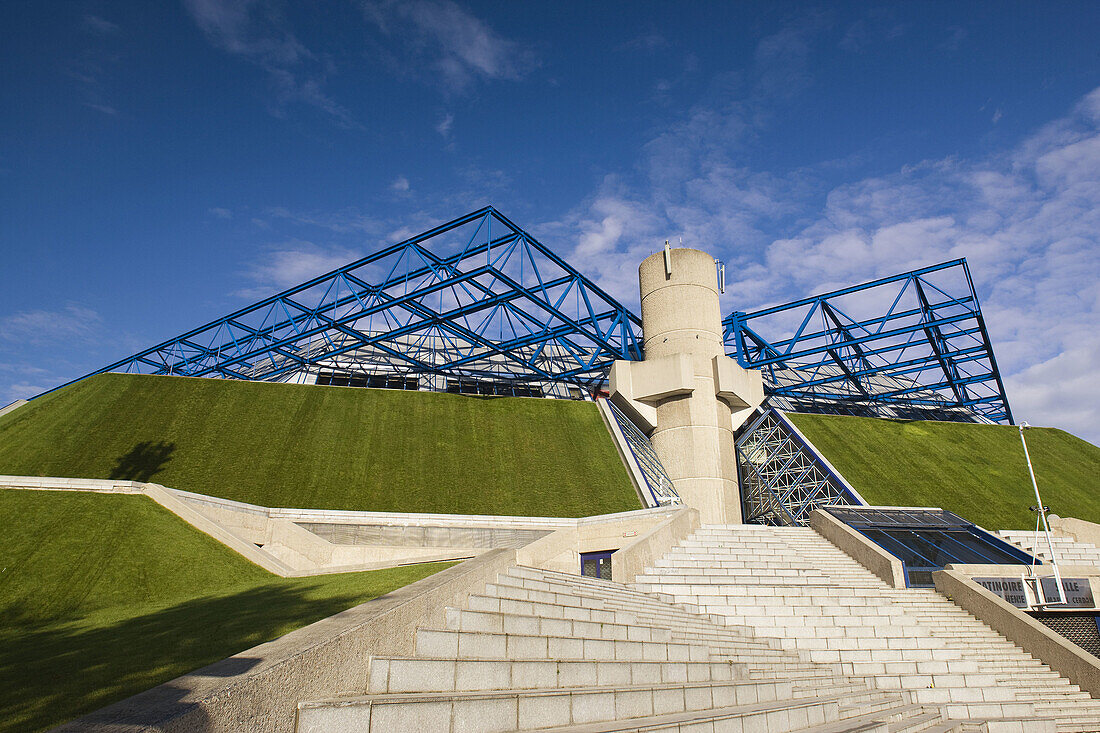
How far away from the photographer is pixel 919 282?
155 ft

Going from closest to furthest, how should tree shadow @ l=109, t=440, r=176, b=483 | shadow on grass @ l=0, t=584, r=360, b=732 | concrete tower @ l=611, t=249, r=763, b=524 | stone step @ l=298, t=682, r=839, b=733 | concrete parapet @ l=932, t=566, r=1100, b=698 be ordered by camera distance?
shadow on grass @ l=0, t=584, r=360, b=732 → stone step @ l=298, t=682, r=839, b=733 → concrete parapet @ l=932, t=566, r=1100, b=698 → tree shadow @ l=109, t=440, r=176, b=483 → concrete tower @ l=611, t=249, r=763, b=524

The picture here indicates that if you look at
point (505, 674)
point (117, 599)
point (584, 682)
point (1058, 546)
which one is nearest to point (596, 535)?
point (117, 599)

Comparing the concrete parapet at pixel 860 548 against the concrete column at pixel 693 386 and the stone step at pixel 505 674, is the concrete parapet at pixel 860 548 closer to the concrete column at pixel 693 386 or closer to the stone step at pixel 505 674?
the concrete column at pixel 693 386

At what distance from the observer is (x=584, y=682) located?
24.9 ft

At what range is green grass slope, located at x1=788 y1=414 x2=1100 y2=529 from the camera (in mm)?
36500

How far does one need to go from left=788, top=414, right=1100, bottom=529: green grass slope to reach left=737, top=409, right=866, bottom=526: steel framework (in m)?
1.03

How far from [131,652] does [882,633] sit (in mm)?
16134

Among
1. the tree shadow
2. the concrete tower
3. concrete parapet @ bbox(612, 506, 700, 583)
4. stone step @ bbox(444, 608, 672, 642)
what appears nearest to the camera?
stone step @ bbox(444, 608, 672, 642)

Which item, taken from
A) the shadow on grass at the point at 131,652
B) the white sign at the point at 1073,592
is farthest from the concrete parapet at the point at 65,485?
the white sign at the point at 1073,592

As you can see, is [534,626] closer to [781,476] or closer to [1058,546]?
[1058,546]

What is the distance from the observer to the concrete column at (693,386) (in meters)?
37.0

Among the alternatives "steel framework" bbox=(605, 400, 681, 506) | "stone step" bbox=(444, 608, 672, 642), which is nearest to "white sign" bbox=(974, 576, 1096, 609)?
"steel framework" bbox=(605, 400, 681, 506)

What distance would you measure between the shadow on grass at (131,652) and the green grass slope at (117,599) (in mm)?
20

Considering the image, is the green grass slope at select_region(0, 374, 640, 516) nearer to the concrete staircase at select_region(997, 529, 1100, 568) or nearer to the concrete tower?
the concrete tower
